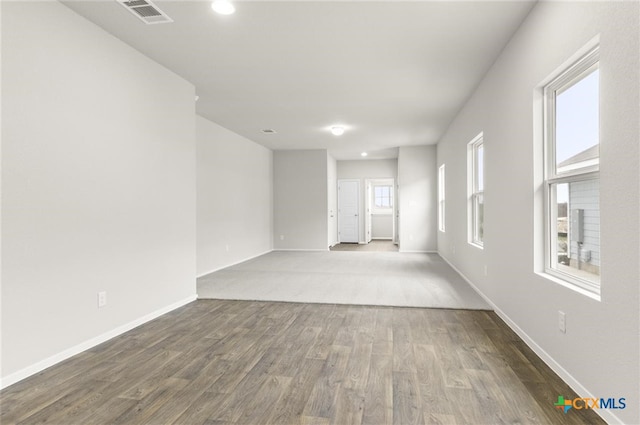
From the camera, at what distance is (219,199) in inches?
241

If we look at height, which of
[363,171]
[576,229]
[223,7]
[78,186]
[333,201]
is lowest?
[576,229]

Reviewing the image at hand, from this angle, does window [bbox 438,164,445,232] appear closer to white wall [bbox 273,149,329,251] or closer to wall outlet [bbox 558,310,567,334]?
white wall [bbox 273,149,329,251]

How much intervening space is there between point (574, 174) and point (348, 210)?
8.95 meters

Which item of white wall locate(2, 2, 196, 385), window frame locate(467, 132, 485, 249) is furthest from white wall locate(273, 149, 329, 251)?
white wall locate(2, 2, 196, 385)

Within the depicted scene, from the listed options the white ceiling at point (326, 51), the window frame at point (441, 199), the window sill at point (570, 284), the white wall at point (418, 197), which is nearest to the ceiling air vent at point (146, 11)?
the white ceiling at point (326, 51)

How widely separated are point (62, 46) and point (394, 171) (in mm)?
9131

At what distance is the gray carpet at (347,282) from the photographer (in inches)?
158

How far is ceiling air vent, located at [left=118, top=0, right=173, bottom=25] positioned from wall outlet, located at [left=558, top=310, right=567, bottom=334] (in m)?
3.41

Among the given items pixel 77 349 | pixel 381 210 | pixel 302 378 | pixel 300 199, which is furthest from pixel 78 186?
pixel 381 210

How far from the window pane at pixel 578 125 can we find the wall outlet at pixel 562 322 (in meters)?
0.89

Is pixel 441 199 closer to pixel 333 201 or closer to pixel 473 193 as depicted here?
pixel 473 193

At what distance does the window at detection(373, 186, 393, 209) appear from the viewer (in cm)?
1216

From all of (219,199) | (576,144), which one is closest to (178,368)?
(576,144)

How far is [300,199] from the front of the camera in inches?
350
